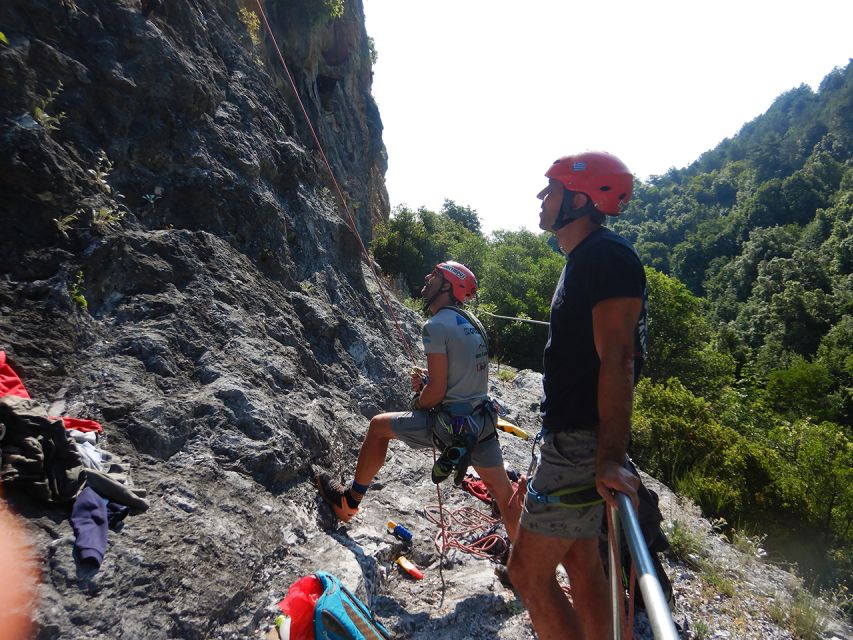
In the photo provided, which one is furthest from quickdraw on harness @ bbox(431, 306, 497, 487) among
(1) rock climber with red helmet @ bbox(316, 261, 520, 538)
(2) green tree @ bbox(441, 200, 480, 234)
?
(2) green tree @ bbox(441, 200, 480, 234)

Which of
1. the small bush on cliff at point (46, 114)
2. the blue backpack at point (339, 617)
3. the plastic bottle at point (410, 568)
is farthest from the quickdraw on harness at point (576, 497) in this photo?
the small bush on cliff at point (46, 114)

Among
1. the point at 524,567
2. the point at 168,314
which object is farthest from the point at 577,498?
the point at 168,314

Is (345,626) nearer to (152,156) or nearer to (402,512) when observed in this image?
(402,512)

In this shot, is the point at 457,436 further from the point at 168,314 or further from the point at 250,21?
the point at 250,21

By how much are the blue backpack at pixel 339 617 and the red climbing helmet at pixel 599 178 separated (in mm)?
2425

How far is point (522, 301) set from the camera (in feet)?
93.1

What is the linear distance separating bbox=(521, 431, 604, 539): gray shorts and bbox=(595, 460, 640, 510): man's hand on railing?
1.08ft

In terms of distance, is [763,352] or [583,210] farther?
[763,352]

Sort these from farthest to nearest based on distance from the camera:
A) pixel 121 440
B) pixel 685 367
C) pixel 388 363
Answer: pixel 685 367 → pixel 388 363 → pixel 121 440

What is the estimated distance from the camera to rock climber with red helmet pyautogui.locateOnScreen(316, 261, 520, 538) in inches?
143

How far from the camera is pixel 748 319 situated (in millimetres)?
50781

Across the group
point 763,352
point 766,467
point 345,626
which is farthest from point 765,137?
point 345,626

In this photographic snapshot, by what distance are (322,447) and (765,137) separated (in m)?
134

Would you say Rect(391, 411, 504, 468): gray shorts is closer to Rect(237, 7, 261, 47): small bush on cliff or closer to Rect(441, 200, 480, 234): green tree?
Rect(237, 7, 261, 47): small bush on cliff
